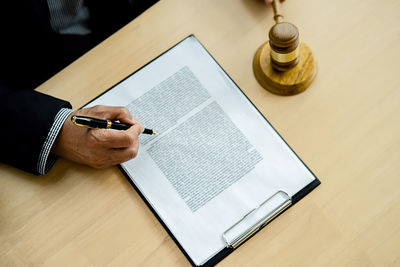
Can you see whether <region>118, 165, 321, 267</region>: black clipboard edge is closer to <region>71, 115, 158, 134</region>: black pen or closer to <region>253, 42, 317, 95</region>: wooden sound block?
<region>71, 115, 158, 134</region>: black pen

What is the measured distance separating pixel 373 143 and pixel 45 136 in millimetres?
711

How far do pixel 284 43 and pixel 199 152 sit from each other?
0.29 metres

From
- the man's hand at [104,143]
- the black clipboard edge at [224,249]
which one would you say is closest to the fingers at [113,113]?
the man's hand at [104,143]

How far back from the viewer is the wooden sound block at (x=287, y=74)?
32.6 inches

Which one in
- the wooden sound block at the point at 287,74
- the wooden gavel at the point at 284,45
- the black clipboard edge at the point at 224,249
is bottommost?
the black clipboard edge at the point at 224,249

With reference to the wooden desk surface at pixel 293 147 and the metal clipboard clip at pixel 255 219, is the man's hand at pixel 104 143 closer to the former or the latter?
the wooden desk surface at pixel 293 147

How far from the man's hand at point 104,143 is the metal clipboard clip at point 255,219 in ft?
0.87

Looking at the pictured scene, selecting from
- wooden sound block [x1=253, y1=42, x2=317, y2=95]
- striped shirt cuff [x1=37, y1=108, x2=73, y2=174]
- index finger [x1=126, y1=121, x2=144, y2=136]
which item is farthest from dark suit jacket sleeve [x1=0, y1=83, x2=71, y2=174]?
wooden sound block [x1=253, y1=42, x2=317, y2=95]

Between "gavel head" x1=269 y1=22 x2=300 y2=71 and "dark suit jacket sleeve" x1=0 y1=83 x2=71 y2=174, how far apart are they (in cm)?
47

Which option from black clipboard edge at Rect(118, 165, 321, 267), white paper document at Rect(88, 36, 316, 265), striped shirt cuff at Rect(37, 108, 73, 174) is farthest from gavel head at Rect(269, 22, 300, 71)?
striped shirt cuff at Rect(37, 108, 73, 174)

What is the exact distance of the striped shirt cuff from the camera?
0.82 meters

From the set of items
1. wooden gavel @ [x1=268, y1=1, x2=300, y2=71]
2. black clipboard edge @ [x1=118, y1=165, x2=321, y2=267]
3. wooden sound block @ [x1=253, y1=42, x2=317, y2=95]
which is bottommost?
black clipboard edge @ [x1=118, y1=165, x2=321, y2=267]

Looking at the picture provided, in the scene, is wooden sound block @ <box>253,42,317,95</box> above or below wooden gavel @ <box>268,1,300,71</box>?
below

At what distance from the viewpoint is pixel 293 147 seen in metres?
0.81
